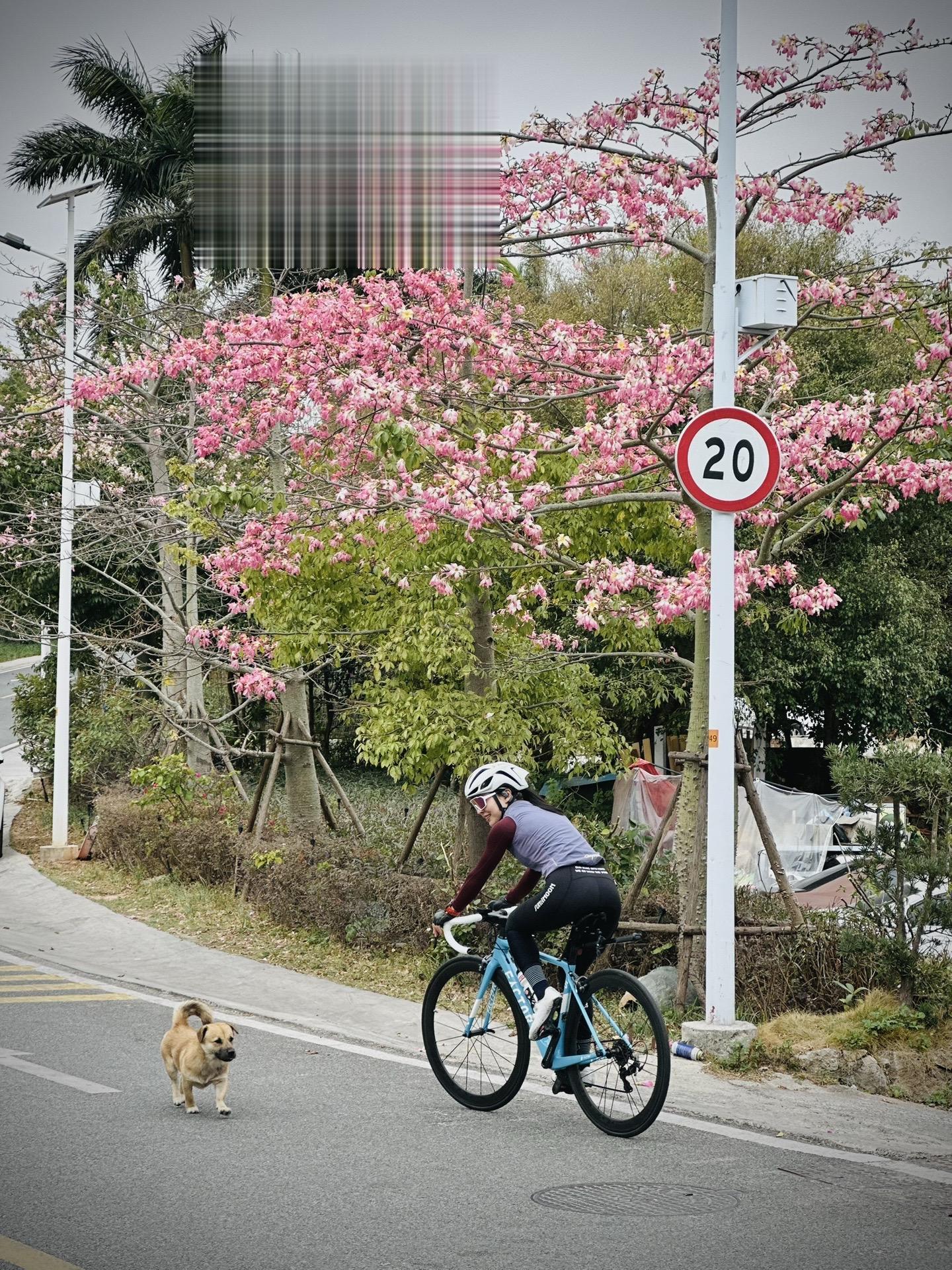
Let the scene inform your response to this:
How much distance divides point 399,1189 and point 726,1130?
1923 millimetres

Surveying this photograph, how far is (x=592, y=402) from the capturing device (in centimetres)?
1243

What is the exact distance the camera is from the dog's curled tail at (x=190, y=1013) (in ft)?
23.0

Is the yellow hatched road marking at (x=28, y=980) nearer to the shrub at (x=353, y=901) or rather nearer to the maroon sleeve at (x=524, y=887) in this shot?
the shrub at (x=353, y=901)

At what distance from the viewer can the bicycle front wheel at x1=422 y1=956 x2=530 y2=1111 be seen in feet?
23.4

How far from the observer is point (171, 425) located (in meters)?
17.6

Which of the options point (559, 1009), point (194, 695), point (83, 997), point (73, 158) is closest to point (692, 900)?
point (559, 1009)

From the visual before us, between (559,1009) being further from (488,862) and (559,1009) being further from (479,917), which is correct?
(488,862)

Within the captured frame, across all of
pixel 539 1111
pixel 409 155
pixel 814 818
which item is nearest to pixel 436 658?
pixel 409 155

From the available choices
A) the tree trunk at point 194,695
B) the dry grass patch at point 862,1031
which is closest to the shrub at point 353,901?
the dry grass patch at point 862,1031

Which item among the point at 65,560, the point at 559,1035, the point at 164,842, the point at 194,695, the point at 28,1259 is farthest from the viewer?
the point at 194,695

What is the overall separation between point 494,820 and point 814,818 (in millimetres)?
14234

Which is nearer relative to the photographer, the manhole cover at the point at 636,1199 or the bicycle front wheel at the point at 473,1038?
the manhole cover at the point at 636,1199

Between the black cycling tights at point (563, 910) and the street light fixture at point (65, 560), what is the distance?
12726 mm

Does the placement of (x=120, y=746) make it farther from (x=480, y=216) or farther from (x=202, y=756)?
(x=480, y=216)
